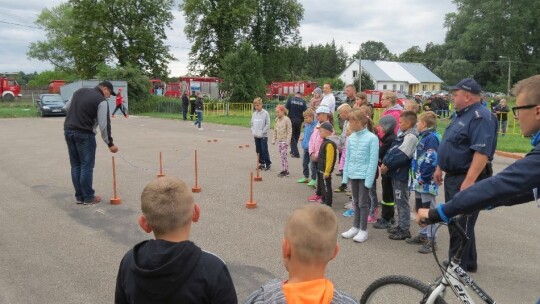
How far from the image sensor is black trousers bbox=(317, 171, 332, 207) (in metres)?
7.40

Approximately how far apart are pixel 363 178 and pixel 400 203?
1.95ft

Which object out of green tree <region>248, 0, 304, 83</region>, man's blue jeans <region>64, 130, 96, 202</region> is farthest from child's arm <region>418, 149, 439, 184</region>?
green tree <region>248, 0, 304, 83</region>

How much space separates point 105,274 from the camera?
16.0 ft

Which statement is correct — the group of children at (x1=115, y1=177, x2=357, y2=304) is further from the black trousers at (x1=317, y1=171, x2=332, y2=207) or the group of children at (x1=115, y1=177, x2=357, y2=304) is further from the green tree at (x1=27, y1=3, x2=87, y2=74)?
the green tree at (x1=27, y1=3, x2=87, y2=74)

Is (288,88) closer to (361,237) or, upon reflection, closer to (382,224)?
(382,224)

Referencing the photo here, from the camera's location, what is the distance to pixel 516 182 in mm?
2395

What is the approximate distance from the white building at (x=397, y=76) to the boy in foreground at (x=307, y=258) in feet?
260

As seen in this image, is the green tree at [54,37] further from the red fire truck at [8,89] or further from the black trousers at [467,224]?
the black trousers at [467,224]

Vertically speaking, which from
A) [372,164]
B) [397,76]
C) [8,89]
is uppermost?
[397,76]

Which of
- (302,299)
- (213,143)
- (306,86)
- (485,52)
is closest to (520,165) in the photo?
(302,299)

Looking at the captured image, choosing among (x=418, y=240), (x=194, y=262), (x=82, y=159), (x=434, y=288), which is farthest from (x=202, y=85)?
(x=194, y=262)

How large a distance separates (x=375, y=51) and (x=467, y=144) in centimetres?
13260

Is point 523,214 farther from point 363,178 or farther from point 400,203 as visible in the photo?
point 363,178

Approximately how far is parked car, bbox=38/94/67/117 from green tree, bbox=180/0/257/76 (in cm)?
2409
